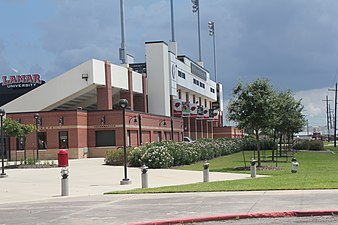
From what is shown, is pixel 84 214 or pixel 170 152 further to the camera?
pixel 170 152

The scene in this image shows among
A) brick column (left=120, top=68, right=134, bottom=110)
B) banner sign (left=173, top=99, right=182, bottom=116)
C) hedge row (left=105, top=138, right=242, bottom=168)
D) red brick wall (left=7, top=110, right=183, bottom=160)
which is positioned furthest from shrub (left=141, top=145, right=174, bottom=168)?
banner sign (left=173, top=99, right=182, bottom=116)

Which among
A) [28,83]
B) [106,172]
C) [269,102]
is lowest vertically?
[106,172]

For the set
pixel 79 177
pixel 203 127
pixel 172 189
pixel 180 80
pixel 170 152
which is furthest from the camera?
pixel 203 127

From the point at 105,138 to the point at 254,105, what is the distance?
24496 millimetres

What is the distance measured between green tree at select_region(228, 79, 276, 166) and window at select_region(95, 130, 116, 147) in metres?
22.7

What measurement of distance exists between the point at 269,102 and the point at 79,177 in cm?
1093

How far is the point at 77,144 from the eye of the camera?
47812mm

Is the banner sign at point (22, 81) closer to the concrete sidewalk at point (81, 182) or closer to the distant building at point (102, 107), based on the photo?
the distant building at point (102, 107)

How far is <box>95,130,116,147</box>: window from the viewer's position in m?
50.1

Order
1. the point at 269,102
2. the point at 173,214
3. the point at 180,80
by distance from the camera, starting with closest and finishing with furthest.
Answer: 1. the point at 173,214
2. the point at 269,102
3. the point at 180,80

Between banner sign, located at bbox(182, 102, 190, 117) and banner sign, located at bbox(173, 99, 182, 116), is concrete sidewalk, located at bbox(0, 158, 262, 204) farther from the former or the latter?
banner sign, located at bbox(182, 102, 190, 117)

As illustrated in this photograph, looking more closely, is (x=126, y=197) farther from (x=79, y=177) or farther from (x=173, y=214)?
(x=79, y=177)

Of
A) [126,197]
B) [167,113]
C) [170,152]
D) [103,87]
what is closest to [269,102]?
[170,152]

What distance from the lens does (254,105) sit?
28.6m
